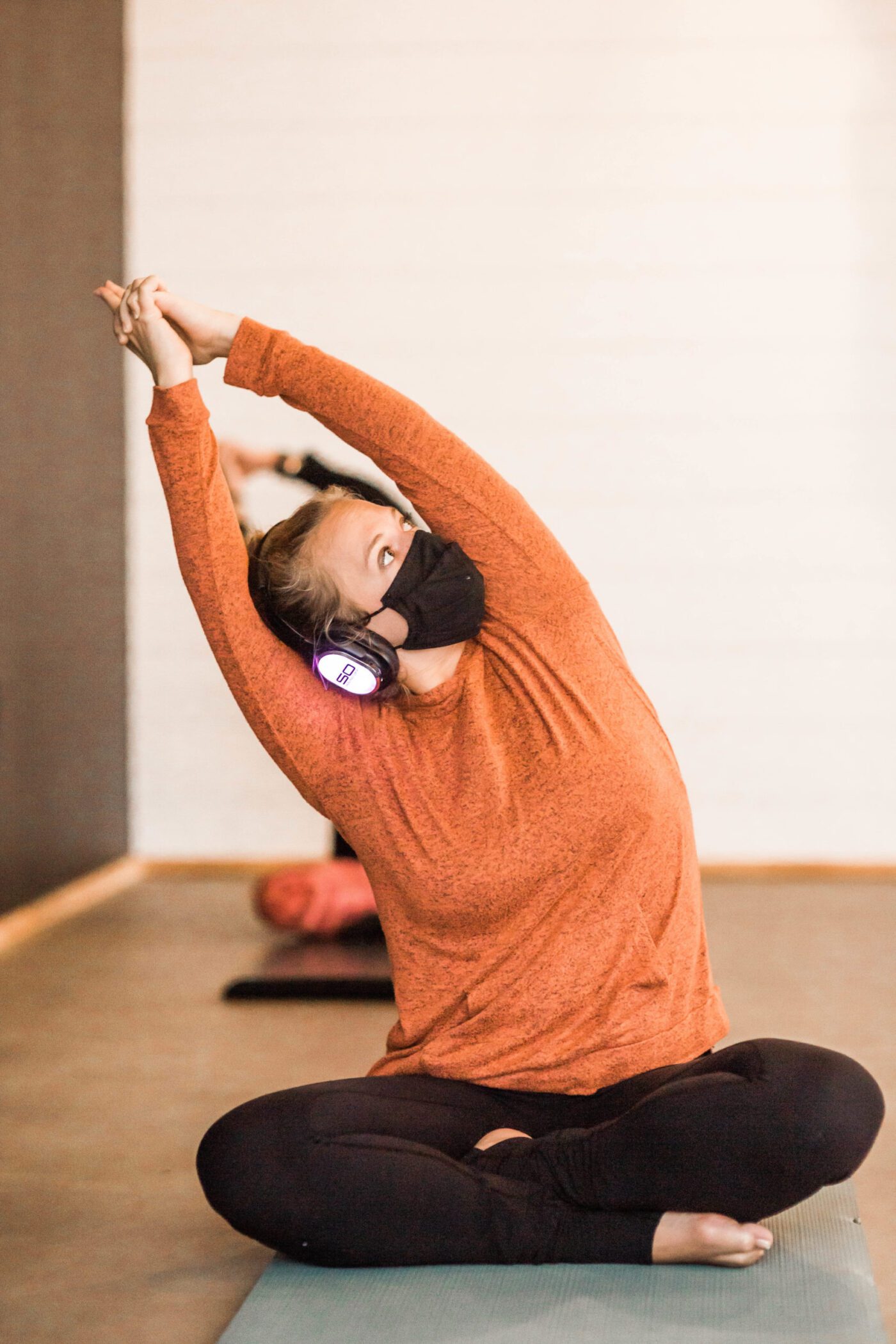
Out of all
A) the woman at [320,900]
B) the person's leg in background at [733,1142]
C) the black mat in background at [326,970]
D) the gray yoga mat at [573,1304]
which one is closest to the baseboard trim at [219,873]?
the woman at [320,900]

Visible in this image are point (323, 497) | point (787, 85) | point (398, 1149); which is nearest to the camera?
point (398, 1149)

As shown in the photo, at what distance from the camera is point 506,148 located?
441cm

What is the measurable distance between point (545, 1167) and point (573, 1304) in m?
0.15

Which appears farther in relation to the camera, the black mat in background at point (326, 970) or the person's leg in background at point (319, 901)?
the person's leg in background at point (319, 901)

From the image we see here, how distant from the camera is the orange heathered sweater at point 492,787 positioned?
5.26ft

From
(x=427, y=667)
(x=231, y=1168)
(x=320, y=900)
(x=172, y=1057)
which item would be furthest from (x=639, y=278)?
(x=231, y=1168)

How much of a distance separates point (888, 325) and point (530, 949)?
3.39 meters

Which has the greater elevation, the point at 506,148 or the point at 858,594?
the point at 506,148

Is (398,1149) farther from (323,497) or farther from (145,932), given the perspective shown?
(145,932)

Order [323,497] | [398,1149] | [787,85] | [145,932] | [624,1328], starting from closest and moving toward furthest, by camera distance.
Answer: [624,1328] → [398,1149] → [323,497] → [145,932] → [787,85]

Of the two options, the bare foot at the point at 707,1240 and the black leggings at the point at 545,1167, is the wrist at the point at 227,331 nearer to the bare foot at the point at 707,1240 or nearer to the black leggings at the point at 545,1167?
the black leggings at the point at 545,1167

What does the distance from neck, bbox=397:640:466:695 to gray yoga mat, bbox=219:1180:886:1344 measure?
702 millimetres

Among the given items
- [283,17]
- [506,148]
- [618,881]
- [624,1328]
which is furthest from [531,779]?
[283,17]

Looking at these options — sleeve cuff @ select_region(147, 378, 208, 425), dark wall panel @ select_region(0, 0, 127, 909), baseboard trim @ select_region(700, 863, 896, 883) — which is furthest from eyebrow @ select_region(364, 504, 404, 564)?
baseboard trim @ select_region(700, 863, 896, 883)
